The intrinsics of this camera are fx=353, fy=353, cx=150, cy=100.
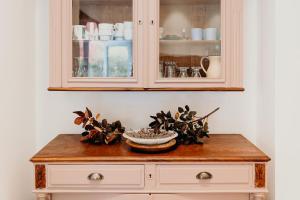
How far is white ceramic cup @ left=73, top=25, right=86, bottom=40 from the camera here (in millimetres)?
1998

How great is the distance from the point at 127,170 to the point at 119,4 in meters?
0.94

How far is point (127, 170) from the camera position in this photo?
1759mm

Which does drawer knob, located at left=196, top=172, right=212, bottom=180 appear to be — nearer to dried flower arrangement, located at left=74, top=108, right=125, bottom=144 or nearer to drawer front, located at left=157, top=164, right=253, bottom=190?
drawer front, located at left=157, top=164, right=253, bottom=190

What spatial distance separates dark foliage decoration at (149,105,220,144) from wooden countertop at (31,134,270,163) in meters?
0.06

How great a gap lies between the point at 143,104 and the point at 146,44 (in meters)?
0.47

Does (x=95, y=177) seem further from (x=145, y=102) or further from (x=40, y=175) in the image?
(x=145, y=102)

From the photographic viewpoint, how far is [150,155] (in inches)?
70.7

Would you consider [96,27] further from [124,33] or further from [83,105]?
[83,105]

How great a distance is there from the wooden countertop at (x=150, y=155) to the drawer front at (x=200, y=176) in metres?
0.04

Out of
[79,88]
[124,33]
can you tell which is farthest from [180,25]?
[79,88]

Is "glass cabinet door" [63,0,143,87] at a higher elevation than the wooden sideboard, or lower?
higher

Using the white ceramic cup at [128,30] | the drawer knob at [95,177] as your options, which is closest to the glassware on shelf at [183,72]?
the white ceramic cup at [128,30]
